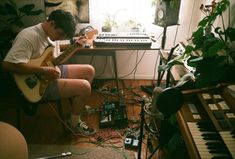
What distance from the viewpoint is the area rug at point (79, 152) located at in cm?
193

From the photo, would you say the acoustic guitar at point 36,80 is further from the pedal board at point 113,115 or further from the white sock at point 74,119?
the pedal board at point 113,115

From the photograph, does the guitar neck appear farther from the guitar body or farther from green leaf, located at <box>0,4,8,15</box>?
green leaf, located at <box>0,4,8,15</box>

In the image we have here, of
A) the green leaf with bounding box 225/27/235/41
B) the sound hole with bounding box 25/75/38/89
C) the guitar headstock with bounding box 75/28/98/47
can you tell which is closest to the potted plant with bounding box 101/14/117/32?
the guitar headstock with bounding box 75/28/98/47

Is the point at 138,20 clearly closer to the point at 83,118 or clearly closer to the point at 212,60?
the point at 83,118

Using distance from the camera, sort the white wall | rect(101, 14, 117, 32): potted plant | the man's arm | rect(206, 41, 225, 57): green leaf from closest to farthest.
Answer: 1. rect(206, 41, 225, 57): green leaf
2. the man's arm
3. rect(101, 14, 117, 32): potted plant
4. the white wall

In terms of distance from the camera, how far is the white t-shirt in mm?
1705

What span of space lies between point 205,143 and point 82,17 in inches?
81.3

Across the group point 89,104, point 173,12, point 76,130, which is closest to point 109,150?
point 76,130

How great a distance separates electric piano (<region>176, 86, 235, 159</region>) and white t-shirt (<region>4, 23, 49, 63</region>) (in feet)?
3.71

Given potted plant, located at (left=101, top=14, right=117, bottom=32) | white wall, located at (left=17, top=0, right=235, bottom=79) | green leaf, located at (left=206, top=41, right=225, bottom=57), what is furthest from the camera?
white wall, located at (left=17, top=0, right=235, bottom=79)

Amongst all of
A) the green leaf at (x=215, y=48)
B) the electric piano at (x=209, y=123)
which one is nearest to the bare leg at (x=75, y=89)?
the electric piano at (x=209, y=123)

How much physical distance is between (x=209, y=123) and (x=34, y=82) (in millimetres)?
1255

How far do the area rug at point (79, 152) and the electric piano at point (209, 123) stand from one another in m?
0.78

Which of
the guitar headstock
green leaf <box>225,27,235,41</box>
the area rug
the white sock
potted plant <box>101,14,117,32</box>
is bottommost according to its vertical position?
the area rug
